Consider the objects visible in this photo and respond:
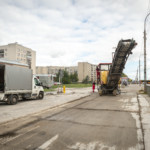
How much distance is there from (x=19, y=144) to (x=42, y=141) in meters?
0.58

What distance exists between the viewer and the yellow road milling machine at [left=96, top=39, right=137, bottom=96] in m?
12.2

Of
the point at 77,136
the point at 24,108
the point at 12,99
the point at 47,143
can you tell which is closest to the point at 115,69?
the point at 24,108

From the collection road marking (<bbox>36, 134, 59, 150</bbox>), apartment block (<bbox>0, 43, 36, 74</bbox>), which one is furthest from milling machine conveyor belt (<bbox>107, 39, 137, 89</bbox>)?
apartment block (<bbox>0, 43, 36, 74</bbox>)

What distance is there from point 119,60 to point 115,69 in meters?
1.15

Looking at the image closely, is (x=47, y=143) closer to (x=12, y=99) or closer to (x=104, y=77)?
(x=12, y=99)

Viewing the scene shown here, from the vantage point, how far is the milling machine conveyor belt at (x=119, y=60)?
39.3 feet

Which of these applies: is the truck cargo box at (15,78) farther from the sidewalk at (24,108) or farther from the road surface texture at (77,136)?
the road surface texture at (77,136)

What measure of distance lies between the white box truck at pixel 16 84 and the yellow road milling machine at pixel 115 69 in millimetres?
7027

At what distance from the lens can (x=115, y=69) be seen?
14.8 meters

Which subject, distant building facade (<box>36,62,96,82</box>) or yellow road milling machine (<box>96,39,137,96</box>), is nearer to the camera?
yellow road milling machine (<box>96,39,137,96</box>)

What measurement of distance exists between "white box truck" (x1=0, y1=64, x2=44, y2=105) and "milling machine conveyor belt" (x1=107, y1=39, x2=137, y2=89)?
7.26 meters

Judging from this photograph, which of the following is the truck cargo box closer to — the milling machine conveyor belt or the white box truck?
the white box truck

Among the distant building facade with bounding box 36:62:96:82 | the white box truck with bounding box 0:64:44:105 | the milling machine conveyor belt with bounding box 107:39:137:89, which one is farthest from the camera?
the distant building facade with bounding box 36:62:96:82

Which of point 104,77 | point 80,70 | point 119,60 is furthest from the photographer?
point 80,70
